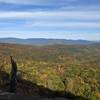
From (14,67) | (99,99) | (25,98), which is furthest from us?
(99,99)

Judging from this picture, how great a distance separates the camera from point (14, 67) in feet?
198

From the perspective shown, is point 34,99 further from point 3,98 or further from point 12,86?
point 12,86

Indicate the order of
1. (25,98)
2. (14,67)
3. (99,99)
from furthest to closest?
1. (99,99)
2. (14,67)
3. (25,98)

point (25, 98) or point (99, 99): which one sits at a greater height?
point (25, 98)

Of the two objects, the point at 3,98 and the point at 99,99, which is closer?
the point at 3,98

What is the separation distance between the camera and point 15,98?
45188 mm

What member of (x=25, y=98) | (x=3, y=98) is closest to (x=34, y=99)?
(x=25, y=98)

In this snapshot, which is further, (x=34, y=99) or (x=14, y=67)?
(x=14, y=67)

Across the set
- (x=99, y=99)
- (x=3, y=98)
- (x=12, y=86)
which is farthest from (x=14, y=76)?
(x=99, y=99)

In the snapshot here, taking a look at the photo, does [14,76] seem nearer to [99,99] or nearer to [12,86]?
[12,86]

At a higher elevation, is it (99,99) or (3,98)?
(3,98)

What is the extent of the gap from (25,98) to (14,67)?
16.6m

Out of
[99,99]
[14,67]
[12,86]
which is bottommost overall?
[99,99]

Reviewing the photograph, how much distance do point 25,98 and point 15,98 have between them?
165 centimetres
